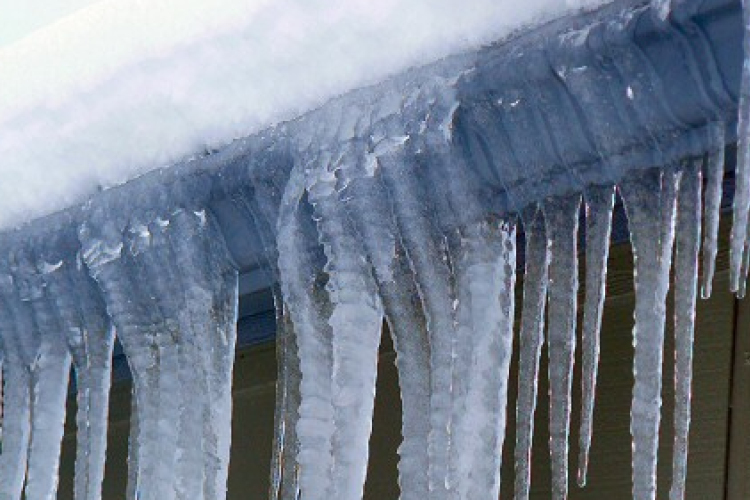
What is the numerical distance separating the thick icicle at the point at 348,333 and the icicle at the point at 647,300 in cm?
22

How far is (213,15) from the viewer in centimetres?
112

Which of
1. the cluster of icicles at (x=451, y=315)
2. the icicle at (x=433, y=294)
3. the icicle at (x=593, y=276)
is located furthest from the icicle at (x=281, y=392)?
the icicle at (x=593, y=276)

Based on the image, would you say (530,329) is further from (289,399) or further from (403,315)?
(289,399)

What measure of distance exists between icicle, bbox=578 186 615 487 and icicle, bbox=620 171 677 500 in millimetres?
22

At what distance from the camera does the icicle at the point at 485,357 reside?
1.05 meters

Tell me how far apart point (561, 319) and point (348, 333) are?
0.17 meters

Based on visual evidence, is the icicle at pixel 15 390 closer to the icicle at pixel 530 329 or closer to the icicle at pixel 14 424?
the icicle at pixel 14 424

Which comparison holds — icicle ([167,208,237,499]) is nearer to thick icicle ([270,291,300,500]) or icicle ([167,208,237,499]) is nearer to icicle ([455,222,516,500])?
thick icicle ([270,291,300,500])

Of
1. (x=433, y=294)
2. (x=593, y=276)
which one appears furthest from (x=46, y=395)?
(x=593, y=276)

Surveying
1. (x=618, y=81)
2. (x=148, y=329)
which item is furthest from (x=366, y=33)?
(x=148, y=329)

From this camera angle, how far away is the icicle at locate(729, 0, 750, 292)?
0.80 meters

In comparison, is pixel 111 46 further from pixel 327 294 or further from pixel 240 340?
pixel 240 340

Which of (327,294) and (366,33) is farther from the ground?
(366,33)

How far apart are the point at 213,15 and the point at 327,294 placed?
0.83ft
